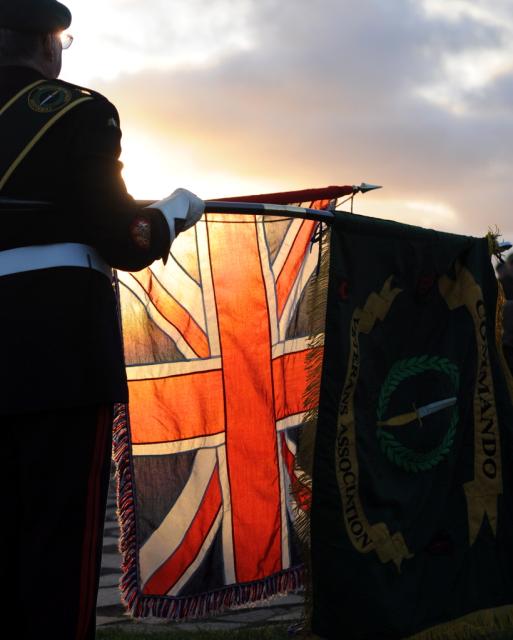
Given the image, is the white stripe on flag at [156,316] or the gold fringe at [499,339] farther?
the gold fringe at [499,339]

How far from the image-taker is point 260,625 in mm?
4305

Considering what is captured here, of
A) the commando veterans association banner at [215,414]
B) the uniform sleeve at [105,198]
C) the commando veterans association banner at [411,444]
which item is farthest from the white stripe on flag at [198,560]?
the uniform sleeve at [105,198]

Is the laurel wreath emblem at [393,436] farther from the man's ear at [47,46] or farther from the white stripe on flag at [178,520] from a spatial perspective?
the man's ear at [47,46]

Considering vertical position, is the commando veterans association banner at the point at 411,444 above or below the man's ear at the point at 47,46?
below

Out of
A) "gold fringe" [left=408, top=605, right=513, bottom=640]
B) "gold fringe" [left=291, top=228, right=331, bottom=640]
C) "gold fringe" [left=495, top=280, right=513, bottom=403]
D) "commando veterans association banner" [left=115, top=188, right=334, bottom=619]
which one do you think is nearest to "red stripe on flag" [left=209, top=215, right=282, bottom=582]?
"commando veterans association banner" [left=115, top=188, right=334, bottom=619]

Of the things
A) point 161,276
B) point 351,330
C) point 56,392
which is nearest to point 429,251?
point 351,330

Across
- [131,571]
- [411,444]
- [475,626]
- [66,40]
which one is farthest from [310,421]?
[66,40]

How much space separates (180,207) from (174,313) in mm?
1157

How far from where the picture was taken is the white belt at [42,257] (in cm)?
245

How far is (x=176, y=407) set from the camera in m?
3.78

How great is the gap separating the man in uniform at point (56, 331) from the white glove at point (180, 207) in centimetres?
6

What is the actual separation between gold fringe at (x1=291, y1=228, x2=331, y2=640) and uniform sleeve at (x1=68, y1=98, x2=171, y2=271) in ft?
3.89

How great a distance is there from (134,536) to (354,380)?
928 millimetres

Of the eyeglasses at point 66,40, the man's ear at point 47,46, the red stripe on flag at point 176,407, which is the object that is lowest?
the red stripe on flag at point 176,407
